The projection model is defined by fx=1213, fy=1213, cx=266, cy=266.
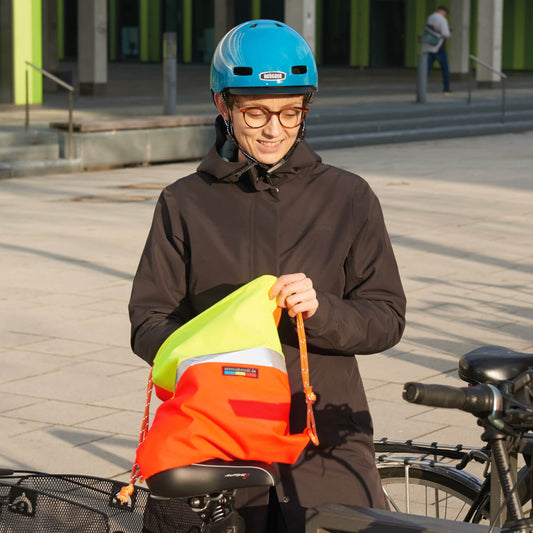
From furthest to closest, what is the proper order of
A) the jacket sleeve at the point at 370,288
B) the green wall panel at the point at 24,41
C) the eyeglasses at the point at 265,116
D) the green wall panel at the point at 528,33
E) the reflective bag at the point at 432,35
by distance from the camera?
the green wall panel at the point at 528,33 → the reflective bag at the point at 432,35 → the green wall panel at the point at 24,41 → the eyeglasses at the point at 265,116 → the jacket sleeve at the point at 370,288

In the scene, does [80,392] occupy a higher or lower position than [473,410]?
lower

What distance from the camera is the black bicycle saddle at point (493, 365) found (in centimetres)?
228

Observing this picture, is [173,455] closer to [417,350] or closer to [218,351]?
[218,351]

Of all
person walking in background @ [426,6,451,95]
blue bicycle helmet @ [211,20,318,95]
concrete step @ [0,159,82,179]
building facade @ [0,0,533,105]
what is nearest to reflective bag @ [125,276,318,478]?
blue bicycle helmet @ [211,20,318,95]

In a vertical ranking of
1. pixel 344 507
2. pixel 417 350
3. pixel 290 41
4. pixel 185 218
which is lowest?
pixel 417 350

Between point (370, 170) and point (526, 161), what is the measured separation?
3.10 meters

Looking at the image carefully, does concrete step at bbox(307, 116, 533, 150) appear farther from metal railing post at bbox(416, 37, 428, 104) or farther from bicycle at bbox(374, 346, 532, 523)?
bicycle at bbox(374, 346, 532, 523)

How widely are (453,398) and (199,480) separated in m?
0.59

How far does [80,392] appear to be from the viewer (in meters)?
6.21

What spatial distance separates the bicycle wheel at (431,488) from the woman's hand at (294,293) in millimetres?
1109

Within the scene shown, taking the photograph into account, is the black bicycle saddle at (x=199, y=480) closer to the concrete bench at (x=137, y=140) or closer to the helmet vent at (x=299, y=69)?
the helmet vent at (x=299, y=69)

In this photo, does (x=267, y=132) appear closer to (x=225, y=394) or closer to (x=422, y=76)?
(x=225, y=394)

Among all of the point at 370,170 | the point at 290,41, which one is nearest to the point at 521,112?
the point at 370,170

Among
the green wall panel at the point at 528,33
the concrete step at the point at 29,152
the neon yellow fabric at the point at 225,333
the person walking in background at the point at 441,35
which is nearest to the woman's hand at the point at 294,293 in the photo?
the neon yellow fabric at the point at 225,333
